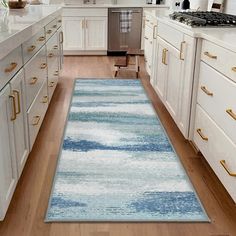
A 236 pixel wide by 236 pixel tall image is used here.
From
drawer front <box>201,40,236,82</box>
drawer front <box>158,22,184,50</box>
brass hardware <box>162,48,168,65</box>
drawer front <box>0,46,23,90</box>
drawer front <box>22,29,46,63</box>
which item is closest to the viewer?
drawer front <box>0,46,23,90</box>

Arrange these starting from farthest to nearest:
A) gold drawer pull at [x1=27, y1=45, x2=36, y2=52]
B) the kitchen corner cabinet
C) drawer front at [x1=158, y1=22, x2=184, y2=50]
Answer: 1. the kitchen corner cabinet
2. drawer front at [x1=158, y1=22, x2=184, y2=50]
3. gold drawer pull at [x1=27, y1=45, x2=36, y2=52]

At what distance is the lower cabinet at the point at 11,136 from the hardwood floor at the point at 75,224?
0.14 m

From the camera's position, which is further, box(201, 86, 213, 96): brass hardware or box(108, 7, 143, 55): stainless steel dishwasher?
box(108, 7, 143, 55): stainless steel dishwasher

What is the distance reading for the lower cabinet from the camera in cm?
171

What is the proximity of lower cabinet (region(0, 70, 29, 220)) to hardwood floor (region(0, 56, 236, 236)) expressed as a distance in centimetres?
14

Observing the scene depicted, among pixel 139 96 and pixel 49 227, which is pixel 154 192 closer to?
pixel 49 227

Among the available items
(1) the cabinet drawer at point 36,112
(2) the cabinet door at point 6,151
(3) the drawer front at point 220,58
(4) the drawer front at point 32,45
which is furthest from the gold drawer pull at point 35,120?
(3) the drawer front at point 220,58

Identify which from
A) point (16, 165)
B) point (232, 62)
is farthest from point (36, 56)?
point (232, 62)

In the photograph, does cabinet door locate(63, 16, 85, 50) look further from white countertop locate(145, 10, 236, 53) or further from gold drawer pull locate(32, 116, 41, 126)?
gold drawer pull locate(32, 116, 41, 126)

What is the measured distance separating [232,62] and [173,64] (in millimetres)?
1261

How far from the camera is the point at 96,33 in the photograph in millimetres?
6094

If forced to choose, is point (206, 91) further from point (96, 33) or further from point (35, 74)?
point (96, 33)

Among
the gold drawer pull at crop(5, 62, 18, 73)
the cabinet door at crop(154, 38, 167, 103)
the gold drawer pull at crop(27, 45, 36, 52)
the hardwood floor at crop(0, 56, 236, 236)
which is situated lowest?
the hardwood floor at crop(0, 56, 236, 236)

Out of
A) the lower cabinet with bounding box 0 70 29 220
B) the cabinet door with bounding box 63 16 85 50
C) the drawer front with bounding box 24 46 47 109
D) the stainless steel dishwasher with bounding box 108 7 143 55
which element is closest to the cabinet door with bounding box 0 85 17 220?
the lower cabinet with bounding box 0 70 29 220
